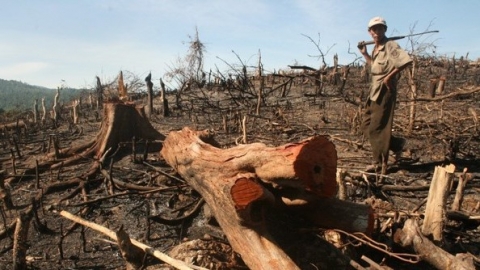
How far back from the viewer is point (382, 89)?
17.0 feet

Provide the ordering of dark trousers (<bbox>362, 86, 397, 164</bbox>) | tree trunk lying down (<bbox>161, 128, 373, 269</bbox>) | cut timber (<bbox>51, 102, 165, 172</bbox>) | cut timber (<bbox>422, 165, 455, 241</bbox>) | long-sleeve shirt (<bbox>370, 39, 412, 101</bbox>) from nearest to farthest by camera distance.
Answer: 1. tree trunk lying down (<bbox>161, 128, 373, 269</bbox>)
2. cut timber (<bbox>422, 165, 455, 241</bbox>)
3. long-sleeve shirt (<bbox>370, 39, 412, 101</bbox>)
4. dark trousers (<bbox>362, 86, 397, 164</bbox>)
5. cut timber (<bbox>51, 102, 165, 172</bbox>)

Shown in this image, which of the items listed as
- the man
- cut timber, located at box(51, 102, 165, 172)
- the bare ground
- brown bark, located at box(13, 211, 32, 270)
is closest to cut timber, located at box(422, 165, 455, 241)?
the bare ground

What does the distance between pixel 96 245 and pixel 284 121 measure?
594 cm

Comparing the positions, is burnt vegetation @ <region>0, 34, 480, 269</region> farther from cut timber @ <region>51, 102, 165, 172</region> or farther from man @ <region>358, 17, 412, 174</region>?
man @ <region>358, 17, 412, 174</region>

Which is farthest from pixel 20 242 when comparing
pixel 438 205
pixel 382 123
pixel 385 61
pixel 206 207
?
pixel 385 61

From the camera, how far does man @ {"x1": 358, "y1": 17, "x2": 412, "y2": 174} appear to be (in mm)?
4965

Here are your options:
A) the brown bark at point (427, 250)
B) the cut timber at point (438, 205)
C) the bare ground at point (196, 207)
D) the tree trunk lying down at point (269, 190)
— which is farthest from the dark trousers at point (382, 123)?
the tree trunk lying down at point (269, 190)

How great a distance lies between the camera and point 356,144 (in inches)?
278

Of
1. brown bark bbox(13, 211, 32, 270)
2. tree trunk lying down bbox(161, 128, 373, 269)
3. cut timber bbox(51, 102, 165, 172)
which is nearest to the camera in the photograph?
tree trunk lying down bbox(161, 128, 373, 269)

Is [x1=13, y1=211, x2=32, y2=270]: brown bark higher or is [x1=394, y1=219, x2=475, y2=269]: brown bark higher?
[x1=394, y1=219, x2=475, y2=269]: brown bark

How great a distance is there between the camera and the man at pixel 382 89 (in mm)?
4965

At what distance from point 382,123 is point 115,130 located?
4460 millimetres

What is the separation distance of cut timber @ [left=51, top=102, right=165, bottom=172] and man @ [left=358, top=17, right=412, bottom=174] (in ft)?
13.3

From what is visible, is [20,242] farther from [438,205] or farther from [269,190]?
[438,205]
